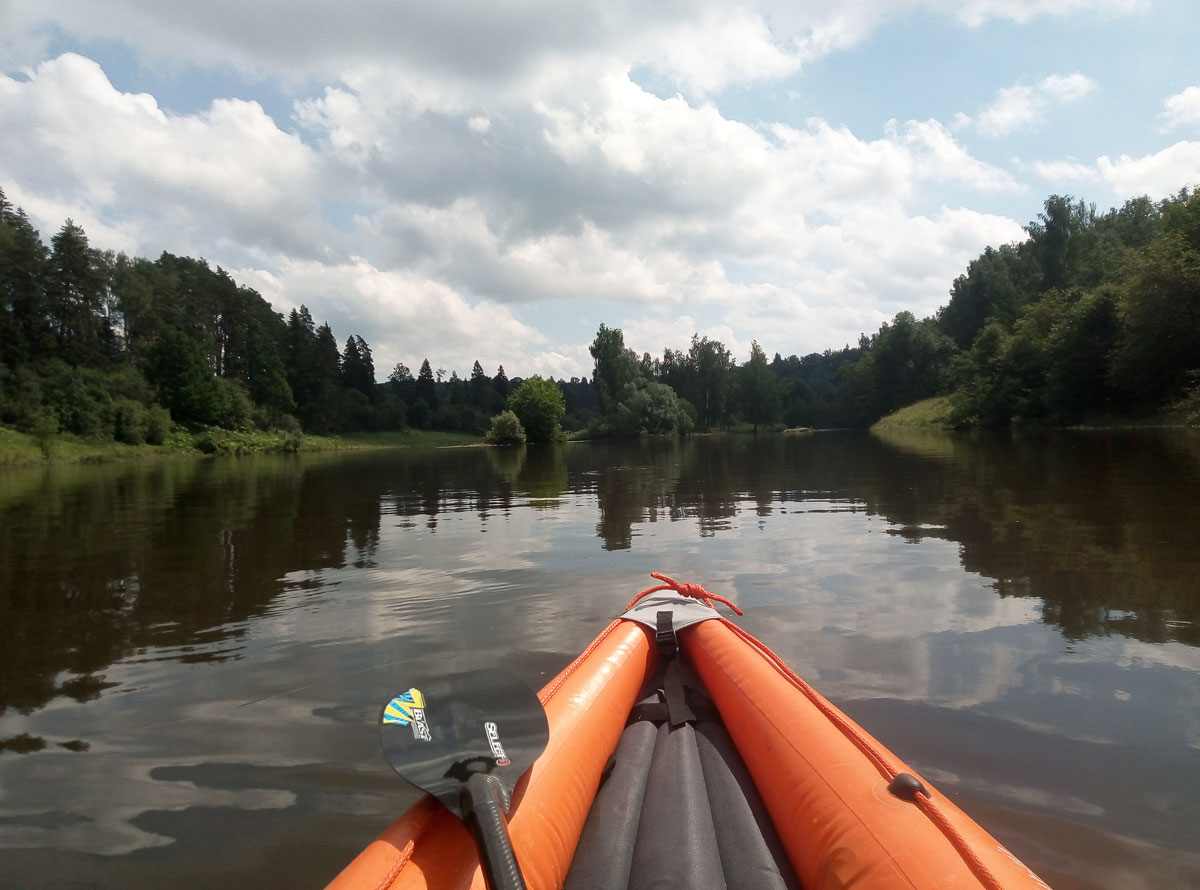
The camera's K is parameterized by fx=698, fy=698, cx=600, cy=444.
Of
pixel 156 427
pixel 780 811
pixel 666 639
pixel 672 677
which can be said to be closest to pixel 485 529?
pixel 666 639

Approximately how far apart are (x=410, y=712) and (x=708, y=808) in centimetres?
138

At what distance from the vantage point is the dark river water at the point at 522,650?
340 centimetres

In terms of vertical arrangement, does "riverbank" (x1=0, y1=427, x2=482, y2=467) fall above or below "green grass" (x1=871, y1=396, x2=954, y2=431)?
below

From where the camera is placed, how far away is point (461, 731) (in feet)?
9.15

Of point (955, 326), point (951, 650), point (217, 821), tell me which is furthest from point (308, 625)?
point (955, 326)

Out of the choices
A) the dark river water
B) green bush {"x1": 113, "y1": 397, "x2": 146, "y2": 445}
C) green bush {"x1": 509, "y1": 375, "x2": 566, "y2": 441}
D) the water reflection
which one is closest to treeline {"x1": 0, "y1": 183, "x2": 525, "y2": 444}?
green bush {"x1": 113, "y1": 397, "x2": 146, "y2": 445}

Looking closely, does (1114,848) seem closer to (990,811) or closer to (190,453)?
(990,811)

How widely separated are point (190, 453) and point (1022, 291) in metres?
84.1

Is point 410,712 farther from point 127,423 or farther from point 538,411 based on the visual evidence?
point 538,411

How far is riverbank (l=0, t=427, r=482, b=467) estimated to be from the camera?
138 feet

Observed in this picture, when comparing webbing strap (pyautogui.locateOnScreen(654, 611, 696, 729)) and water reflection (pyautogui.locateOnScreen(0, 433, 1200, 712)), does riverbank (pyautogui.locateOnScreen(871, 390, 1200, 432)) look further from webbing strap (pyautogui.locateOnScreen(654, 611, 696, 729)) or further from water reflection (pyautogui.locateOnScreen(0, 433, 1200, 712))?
webbing strap (pyautogui.locateOnScreen(654, 611, 696, 729))

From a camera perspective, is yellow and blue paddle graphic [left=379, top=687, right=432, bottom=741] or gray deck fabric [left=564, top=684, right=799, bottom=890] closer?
gray deck fabric [left=564, top=684, right=799, bottom=890]

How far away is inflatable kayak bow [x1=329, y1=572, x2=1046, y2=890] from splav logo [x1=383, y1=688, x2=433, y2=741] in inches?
2.2

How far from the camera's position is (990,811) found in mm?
3412
